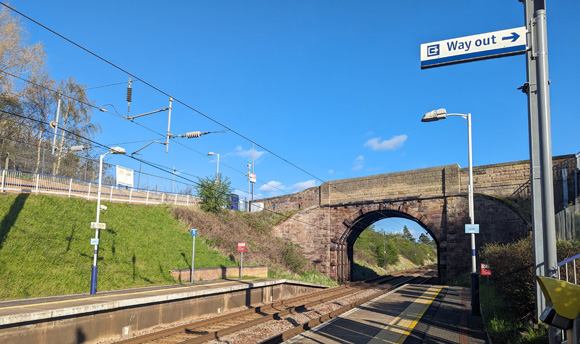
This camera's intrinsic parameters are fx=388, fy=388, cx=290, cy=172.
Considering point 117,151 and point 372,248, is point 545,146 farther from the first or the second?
point 372,248

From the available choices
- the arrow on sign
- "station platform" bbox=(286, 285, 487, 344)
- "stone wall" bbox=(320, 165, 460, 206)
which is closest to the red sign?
"station platform" bbox=(286, 285, 487, 344)

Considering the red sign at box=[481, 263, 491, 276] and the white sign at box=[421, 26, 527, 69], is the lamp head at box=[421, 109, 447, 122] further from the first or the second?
the white sign at box=[421, 26, 527, 69]

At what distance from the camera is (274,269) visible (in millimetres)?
29672

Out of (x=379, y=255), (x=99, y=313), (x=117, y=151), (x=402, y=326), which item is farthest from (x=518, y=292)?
(x=379, y=255)

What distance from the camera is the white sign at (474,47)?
22.8 feet

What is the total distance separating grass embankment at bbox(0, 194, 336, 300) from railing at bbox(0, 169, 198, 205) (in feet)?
3.37

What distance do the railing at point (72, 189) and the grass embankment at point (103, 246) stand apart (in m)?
1.03

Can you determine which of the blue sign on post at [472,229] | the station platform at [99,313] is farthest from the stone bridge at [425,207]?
the station platform at [99,313]

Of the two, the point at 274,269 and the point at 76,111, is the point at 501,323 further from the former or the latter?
the point at 76,111

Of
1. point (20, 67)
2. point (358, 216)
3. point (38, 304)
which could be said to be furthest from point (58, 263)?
point (358, 216)

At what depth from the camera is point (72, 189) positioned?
24.1 m

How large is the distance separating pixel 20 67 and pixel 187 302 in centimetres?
2440

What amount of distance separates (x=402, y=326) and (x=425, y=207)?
21.8 m

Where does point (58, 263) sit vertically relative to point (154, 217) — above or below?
below
